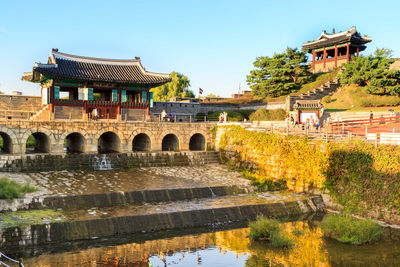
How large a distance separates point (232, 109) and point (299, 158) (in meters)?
22.5

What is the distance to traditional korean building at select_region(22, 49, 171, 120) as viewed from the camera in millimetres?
30312

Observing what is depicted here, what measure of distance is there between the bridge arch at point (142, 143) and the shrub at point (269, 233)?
16211mm

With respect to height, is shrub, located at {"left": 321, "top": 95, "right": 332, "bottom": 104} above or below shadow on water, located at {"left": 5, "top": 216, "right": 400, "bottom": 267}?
above

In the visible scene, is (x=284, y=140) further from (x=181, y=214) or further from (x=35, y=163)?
(x=35, y=163)

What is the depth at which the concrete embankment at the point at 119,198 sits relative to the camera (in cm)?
1812

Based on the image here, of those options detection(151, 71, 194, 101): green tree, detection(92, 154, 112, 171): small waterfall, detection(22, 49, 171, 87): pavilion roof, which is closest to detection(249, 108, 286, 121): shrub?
detection(22, 49, 171, 87): pavilion roof

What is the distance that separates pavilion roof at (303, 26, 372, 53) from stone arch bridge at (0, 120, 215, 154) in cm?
3036

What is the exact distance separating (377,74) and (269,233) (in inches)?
1175

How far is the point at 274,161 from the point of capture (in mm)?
26125

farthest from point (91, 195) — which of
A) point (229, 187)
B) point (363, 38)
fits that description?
point (363, 38)

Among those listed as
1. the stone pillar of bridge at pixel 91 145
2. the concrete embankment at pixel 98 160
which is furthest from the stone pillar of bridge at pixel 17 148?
the stone pillar of bridge at pixel 91 145

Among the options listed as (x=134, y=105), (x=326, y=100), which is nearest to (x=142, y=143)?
(x=134, y=105)

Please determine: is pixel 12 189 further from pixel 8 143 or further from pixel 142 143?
pixel 142 143

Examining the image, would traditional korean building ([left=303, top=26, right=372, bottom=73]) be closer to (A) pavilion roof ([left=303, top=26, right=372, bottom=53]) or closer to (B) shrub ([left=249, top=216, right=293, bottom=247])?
(A) pavilion roof ([left=303, top=26, right=372, bottom=53])
